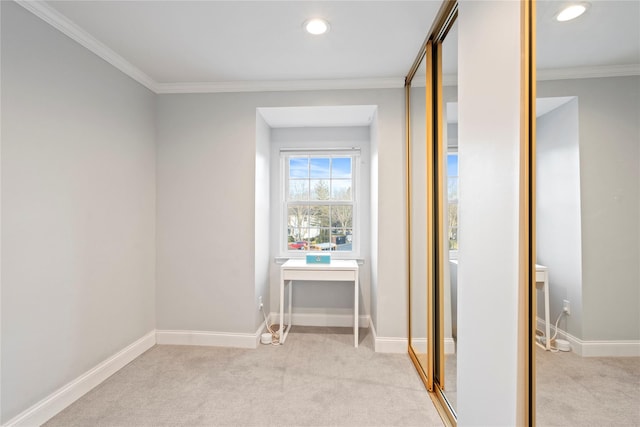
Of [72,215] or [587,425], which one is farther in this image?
[72,215]

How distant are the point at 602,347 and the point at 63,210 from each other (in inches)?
107

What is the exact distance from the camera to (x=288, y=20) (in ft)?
6.81

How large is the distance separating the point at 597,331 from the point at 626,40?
674 mm

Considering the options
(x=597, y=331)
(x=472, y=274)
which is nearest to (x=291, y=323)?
(x=472, y=274)

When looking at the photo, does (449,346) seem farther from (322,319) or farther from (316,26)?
(316,26)

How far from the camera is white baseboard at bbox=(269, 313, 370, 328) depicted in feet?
12.0

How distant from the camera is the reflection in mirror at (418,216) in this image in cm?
238

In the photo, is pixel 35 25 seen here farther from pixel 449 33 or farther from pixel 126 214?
pixel 449 33

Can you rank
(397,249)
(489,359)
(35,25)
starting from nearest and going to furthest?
(489,359) → (35,25) → (397,249)

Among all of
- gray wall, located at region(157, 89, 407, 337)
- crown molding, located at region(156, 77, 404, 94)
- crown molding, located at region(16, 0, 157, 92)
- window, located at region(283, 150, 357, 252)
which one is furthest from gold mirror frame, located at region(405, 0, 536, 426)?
crown molding, located at region(16, 0, 157, 92)

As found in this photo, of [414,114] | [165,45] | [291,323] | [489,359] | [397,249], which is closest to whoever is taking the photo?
[489,359]

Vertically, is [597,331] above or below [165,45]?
below

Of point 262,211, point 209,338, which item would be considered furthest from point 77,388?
point 262,211

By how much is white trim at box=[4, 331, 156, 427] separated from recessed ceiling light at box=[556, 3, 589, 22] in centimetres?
302
